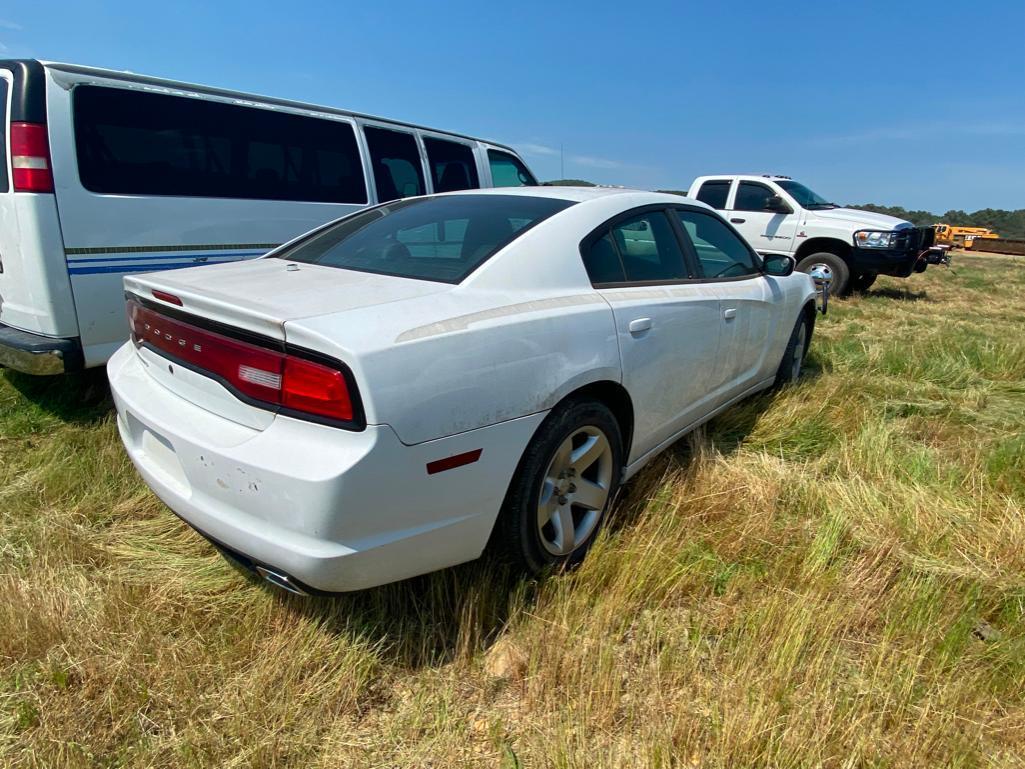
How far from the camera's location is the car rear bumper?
5.27 ft

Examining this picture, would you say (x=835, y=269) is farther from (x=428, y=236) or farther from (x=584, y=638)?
(x=584, y=638)

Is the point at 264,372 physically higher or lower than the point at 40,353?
higher

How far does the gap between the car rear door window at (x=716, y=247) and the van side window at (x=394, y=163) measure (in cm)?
292

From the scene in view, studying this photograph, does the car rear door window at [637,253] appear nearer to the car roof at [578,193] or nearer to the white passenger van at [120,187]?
the car roof at [578,193]

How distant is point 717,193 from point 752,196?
55 centimetres

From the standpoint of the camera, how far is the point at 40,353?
3.27 metres

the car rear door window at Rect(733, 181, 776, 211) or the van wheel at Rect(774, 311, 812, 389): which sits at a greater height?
the car rear door window at Rect(733, 181, 776, 211)

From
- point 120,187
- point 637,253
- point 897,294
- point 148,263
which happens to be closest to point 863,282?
A: point 897,294

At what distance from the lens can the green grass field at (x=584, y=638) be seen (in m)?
1.62

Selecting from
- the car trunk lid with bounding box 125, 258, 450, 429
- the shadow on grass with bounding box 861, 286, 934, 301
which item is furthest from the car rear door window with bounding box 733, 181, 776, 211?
the car trunk lid with bounding box 125, 258, 450, 429

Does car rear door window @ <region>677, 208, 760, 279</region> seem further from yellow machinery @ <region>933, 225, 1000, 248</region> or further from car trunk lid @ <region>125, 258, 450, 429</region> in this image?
yellow machinery @ <region>933, 225, 1000, 248</region>

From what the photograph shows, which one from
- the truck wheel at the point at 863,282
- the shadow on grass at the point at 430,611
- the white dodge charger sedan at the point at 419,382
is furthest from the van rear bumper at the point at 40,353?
the truck wheel at the point at 863,282

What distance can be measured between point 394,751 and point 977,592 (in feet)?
6.68

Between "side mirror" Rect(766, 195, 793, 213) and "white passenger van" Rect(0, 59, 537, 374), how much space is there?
7.08 m
